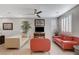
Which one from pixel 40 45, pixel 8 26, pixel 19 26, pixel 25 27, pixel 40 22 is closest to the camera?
pixel 40 45

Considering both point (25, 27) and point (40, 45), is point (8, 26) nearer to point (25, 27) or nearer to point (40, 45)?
point (25, 27)

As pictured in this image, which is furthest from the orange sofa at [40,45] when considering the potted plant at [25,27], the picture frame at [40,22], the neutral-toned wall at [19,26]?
the picture frame at [40,22]

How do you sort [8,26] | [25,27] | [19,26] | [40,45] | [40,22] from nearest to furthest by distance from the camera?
[40,45] → [25,27] → [19,26] → [8,26] → [40,22]

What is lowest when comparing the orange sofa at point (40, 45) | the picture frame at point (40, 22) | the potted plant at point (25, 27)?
the orange sofa at point (40, 45)

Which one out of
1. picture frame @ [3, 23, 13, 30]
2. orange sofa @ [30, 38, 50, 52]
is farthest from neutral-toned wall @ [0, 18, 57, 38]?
orange sofa @ [30, 38, 50, 52]

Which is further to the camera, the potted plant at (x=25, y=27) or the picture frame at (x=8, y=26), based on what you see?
the picture frame at (x=8, y=26)

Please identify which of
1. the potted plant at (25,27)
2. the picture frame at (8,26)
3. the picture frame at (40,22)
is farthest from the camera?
the picture frame at (40,22)

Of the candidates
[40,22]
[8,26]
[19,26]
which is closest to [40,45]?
[19,26]

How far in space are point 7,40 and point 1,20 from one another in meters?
5.25

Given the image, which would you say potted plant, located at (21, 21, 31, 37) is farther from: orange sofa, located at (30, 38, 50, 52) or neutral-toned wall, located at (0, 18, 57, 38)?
orange sofa, located at (30, 38, 50, 52)

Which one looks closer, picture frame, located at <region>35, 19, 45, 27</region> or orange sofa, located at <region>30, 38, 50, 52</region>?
orange sofa, located at <region>30, 38, 50, 52</region>

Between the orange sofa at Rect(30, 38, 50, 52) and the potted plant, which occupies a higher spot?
the potted plant

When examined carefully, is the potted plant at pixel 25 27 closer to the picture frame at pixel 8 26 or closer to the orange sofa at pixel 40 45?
the picture frame at pixel 8 26
